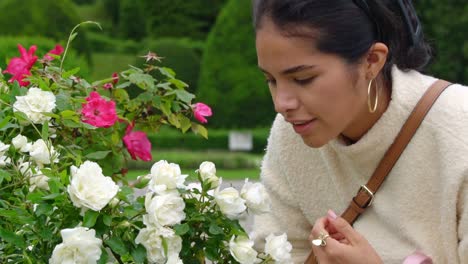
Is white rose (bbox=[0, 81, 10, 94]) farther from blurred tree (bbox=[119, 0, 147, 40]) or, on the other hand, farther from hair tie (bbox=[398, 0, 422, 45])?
blurred tree (bbox=[119, 0, 147, 40])

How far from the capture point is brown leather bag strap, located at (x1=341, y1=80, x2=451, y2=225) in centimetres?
271

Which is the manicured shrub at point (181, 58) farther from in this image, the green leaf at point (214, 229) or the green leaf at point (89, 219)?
the green leaf at point (89, 219)

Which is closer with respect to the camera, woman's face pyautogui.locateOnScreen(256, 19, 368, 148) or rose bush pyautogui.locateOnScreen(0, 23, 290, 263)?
rose bush pyautogui.locateOnScreen(0, 23, 290, 263)

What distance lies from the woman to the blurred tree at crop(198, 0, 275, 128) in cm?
1082

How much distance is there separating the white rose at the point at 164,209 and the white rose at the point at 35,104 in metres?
0.41

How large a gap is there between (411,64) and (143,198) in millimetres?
819

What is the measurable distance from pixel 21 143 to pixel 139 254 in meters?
0.41

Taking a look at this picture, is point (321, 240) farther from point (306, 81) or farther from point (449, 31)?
point (449, 31)

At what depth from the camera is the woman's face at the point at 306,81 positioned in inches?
97.7

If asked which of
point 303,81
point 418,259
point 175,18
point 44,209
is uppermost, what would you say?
point 303,81

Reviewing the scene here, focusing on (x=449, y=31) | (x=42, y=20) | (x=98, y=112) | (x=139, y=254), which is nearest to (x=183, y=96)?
(x=98, y=112)

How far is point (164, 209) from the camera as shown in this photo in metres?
2.25

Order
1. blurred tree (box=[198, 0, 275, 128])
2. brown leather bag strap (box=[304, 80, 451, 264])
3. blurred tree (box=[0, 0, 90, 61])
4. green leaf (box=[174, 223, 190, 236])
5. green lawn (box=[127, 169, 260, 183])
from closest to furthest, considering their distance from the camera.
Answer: green leaf (box=[174, 223, 190, 236]) < brown leather bag strap (box=[304, 80, 451, 264]) < green lawn (box=[127, 169, 260, 183]) < blurred tree (box=[198, 0, 275, 128]) < blurred tree (box=[0, 0, 90, 61])

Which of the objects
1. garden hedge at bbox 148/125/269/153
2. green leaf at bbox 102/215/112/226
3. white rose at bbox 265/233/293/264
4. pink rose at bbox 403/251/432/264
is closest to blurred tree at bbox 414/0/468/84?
garden hedge at bbox 148/125/269/153
